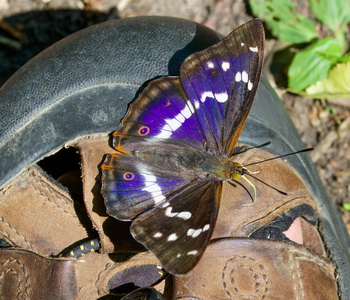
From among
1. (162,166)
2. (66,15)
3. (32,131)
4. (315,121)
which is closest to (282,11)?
(315,121)

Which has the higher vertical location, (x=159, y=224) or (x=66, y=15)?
(x=66, y=15)

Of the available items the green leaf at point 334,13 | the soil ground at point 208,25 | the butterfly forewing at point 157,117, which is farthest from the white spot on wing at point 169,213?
the green leaf at point 334,13

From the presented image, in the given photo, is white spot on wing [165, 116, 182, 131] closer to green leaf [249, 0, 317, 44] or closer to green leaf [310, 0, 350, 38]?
green leaf [249, 0, 317, 44]

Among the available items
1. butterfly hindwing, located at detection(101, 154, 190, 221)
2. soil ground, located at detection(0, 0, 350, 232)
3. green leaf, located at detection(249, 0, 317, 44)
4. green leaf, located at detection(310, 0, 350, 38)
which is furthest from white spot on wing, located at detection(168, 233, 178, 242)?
green leaf, located at detection(310, 0, 350, 38)

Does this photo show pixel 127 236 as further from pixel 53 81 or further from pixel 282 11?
pixel 282 11

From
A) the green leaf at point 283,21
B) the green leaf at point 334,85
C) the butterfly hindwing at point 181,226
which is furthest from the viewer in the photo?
the green leaf at point 283,21

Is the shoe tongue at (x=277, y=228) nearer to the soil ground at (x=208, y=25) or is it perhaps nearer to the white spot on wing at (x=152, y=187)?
the white spot on wing at (x=152, y=187)
